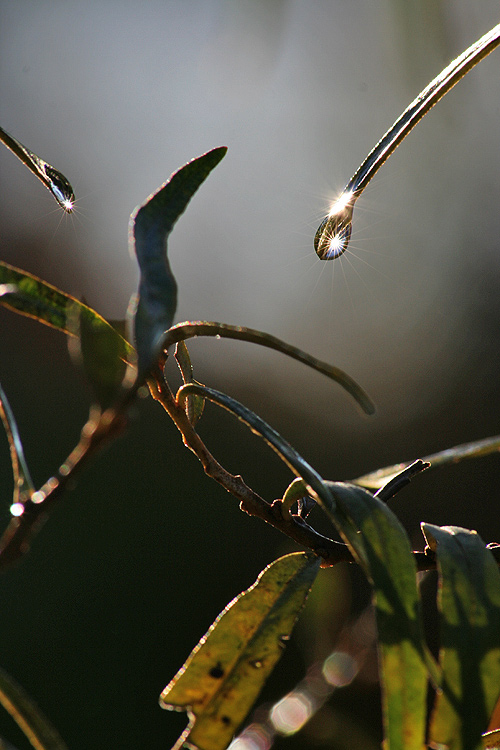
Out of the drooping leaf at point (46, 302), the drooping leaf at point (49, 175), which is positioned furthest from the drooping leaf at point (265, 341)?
the drooping leaf at point (49, 175)

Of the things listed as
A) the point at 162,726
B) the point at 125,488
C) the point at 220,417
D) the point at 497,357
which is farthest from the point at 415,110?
the point at 497,357

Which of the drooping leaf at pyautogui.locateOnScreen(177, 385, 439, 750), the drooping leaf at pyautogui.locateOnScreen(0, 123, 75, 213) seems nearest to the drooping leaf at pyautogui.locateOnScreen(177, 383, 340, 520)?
the drooping leaf at pyautogui.locateOnScreen(177, 385, 439, 750)

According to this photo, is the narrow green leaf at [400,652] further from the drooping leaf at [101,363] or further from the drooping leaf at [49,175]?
the drooping leaf at [49,175]

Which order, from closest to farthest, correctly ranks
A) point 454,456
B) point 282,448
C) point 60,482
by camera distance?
point 60,482 → point 282,448 → point 454,456

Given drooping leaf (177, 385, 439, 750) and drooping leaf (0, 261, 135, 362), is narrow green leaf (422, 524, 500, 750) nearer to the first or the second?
drooping leaf (177, 385, 439, 750)

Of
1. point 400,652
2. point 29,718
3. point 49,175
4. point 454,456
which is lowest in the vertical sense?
point 29,718

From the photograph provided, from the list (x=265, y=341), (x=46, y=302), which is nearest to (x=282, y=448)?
(x=265, y=341)

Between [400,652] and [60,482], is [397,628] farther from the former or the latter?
[60,482]
